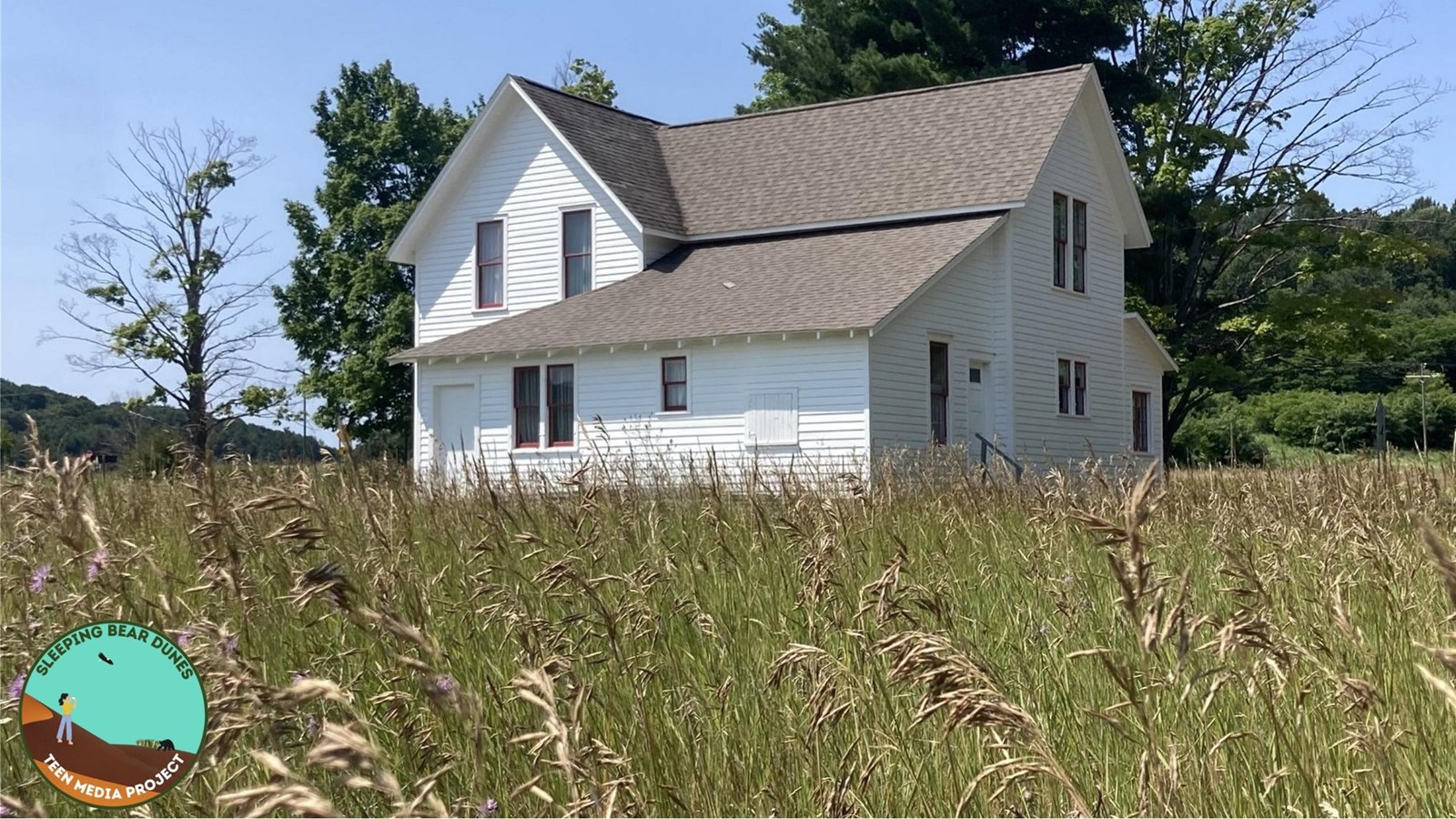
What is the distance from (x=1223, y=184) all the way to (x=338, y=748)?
40838 mm

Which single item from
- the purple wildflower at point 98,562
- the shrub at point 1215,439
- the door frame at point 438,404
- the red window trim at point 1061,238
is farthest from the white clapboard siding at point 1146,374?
the purple wildflower at point 98,562

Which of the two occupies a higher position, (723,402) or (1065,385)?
(1065,385)

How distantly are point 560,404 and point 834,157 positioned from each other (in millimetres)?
8441

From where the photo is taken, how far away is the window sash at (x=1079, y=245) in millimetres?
29797

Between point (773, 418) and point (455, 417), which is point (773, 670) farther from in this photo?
point (455, 417)

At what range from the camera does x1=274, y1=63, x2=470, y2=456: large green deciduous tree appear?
4028cm

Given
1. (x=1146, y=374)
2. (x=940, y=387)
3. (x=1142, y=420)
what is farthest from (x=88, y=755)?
(x=1146, y=374)

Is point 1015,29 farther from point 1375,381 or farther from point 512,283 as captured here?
point 1375,381

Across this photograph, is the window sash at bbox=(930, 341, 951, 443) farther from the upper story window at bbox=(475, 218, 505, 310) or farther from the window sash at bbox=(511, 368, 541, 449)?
the upper story window at bbox=(475, 218, 505, 310)

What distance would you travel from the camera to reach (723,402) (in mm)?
24469

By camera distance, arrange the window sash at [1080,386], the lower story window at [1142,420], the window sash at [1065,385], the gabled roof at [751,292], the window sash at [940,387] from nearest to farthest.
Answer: the gabled roof at [751,292] → the window sash at [940,387] → the window sash at [1065,385] → the window sash at [1080,386] → the lower story window at [1142,420]

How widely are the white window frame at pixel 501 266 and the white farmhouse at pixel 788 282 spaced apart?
0.06 meters

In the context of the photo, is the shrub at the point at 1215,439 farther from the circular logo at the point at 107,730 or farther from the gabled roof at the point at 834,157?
the circular logo at the point at 107,730

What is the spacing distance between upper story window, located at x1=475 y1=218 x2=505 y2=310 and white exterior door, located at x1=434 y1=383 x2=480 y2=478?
264 centimetres
